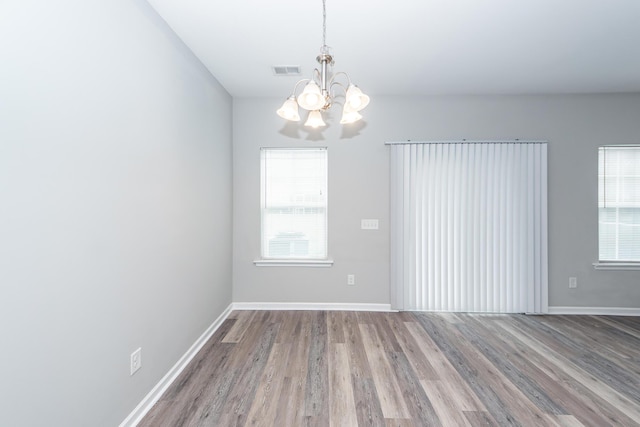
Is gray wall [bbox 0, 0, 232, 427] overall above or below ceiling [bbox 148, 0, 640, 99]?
below

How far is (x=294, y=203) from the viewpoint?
3.44 meters

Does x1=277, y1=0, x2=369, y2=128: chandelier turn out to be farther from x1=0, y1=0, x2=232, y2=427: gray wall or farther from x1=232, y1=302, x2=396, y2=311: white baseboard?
x1=232, y1=302, x2=396, y2=311: white baseboard

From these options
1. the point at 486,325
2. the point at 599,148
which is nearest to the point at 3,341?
the point at 486,325

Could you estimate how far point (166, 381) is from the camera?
1.97m

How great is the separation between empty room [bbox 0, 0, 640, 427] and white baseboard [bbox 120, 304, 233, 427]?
2cm

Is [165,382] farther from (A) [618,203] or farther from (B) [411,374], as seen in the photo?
(A) [618,203]

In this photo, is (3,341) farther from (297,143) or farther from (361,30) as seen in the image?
(297,143)

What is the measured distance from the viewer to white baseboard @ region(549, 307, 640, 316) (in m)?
3.26

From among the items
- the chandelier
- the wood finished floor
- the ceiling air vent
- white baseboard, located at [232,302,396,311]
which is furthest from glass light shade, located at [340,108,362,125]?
white baseboard, located at [232,302,396,311]

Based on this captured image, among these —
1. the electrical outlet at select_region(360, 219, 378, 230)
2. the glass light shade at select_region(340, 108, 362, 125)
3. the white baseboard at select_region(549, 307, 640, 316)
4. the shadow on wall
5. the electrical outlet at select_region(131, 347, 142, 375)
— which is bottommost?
the white baseboard at select_region(549, 307, 640, 316)

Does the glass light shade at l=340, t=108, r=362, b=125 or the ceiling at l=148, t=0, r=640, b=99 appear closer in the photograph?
the glass light shade at l=340, t=108, r=362, b=125

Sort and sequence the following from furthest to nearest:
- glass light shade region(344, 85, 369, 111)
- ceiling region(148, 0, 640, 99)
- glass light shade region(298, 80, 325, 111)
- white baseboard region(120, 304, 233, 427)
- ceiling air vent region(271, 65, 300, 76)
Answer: ceiling air vent region(271, 65, 300, 76)
ceiling region(148, 0, 640, 99)
white baseboard region(120, 304, 233, 427)
glass light shade region(344, 85, 369, 111)
glass light shade region(298, 80, 325, 111)

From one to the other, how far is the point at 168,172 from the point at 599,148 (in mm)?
4657

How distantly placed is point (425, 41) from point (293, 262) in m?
2.61
